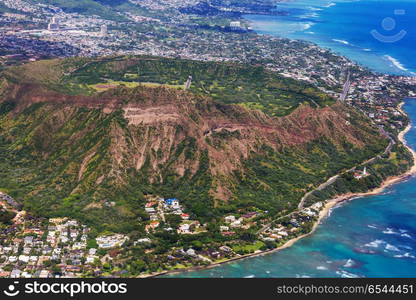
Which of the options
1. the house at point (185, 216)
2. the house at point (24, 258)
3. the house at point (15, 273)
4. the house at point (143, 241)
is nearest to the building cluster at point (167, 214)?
the house at point (185, 216)

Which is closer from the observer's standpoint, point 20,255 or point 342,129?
point 20,255

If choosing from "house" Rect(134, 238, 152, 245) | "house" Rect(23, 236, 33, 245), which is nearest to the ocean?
"house" Rect(134, 238, 152, 245)

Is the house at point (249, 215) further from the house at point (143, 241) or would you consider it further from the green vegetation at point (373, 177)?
the house at point (143, 241)

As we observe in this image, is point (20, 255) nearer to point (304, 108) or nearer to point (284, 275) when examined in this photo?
point (284, 275)

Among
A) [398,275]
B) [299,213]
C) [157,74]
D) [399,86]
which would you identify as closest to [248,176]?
[299,213]

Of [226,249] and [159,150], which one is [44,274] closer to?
[226,249]
